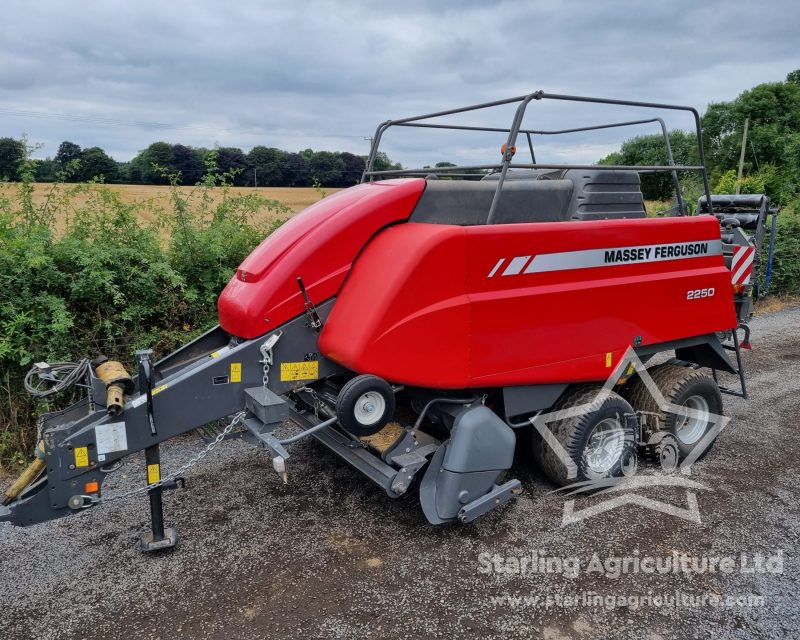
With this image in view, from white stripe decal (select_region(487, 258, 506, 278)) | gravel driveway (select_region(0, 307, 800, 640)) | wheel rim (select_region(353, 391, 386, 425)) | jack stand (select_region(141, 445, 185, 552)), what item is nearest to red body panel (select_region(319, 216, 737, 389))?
white stripe decal (select_region(487, 258, 506, 278))

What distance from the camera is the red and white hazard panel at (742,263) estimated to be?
20.9 feet

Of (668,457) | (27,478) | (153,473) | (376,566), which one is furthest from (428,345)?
(668,457)

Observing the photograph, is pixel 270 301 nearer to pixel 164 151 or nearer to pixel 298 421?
pixel 298 421

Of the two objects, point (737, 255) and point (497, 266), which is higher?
point (497, 266)

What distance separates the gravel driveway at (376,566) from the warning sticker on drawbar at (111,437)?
744 millimetres

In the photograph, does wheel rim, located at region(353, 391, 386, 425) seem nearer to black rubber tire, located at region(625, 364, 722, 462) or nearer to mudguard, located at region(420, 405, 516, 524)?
mudguard, located at region(420, 405, 516, 524)

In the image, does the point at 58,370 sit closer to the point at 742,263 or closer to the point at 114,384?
the point at 114,384

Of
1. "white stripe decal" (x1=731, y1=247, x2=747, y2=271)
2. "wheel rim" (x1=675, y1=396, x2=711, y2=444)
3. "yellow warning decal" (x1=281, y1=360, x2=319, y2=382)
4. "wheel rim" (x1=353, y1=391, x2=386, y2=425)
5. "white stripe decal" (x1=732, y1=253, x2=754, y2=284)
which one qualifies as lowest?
"wheel rim" (x1=675, y1=396, x2=711, y2=444)

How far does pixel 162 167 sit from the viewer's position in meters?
5.84

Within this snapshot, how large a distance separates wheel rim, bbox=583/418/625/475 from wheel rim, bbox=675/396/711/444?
0.76 m

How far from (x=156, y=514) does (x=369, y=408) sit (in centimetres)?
133

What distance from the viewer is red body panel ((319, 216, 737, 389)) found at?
132 inches

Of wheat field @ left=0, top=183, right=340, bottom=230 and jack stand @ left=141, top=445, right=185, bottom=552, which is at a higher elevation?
wheat field @ left=0, top=183, right=340, bottom=230

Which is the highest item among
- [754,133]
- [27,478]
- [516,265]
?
[754,133]
